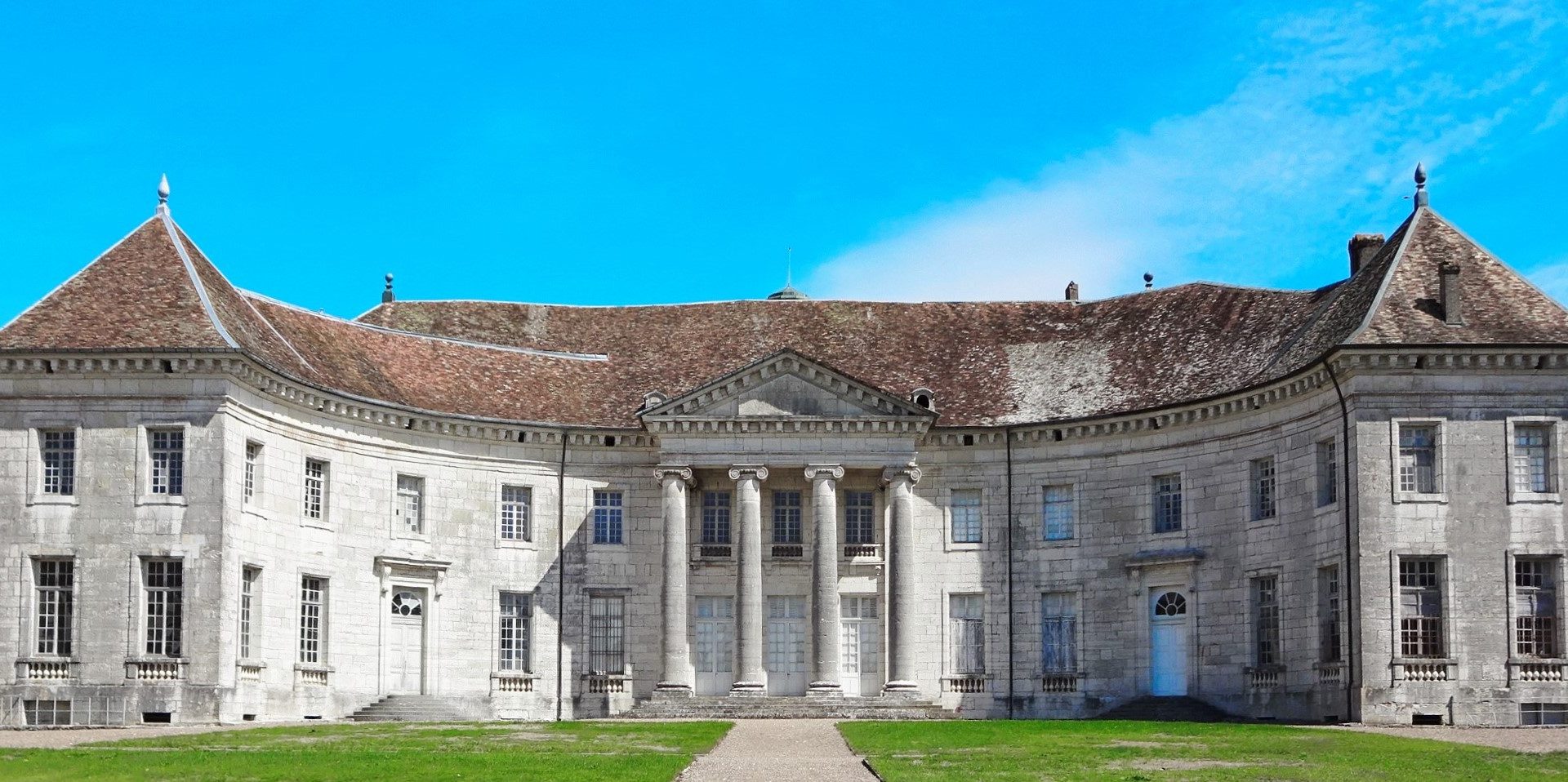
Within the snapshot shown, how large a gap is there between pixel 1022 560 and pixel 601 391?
10746 millimetres

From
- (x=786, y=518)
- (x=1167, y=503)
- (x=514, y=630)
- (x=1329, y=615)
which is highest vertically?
(x=1167, y=503)

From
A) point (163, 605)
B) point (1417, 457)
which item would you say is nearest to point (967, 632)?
point (1417, 457)

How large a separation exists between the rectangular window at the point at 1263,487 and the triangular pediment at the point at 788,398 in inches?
278

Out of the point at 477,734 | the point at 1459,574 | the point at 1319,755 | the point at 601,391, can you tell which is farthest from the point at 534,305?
the point at 1319,755

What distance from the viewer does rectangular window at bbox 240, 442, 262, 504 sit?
131ft

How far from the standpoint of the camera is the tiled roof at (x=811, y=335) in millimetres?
39531

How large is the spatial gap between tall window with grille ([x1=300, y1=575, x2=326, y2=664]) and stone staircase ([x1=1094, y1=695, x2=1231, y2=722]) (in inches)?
661

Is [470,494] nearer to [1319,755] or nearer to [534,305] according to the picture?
[534,305]

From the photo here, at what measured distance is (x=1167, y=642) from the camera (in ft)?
145

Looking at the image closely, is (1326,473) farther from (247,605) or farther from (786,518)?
(247,605)

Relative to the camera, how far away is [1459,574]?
37.9 m

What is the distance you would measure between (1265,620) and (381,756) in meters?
21.7

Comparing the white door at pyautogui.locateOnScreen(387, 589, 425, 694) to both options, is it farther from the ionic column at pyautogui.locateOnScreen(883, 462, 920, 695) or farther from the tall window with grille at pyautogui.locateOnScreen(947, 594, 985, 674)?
the tall window with grille at pyautogui.locateOnScreen(947, 594, 985, 674)

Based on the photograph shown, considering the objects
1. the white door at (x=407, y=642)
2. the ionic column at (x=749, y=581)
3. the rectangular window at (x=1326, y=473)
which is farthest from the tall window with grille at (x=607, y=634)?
the rectangular window at (x=1326, y=473)
